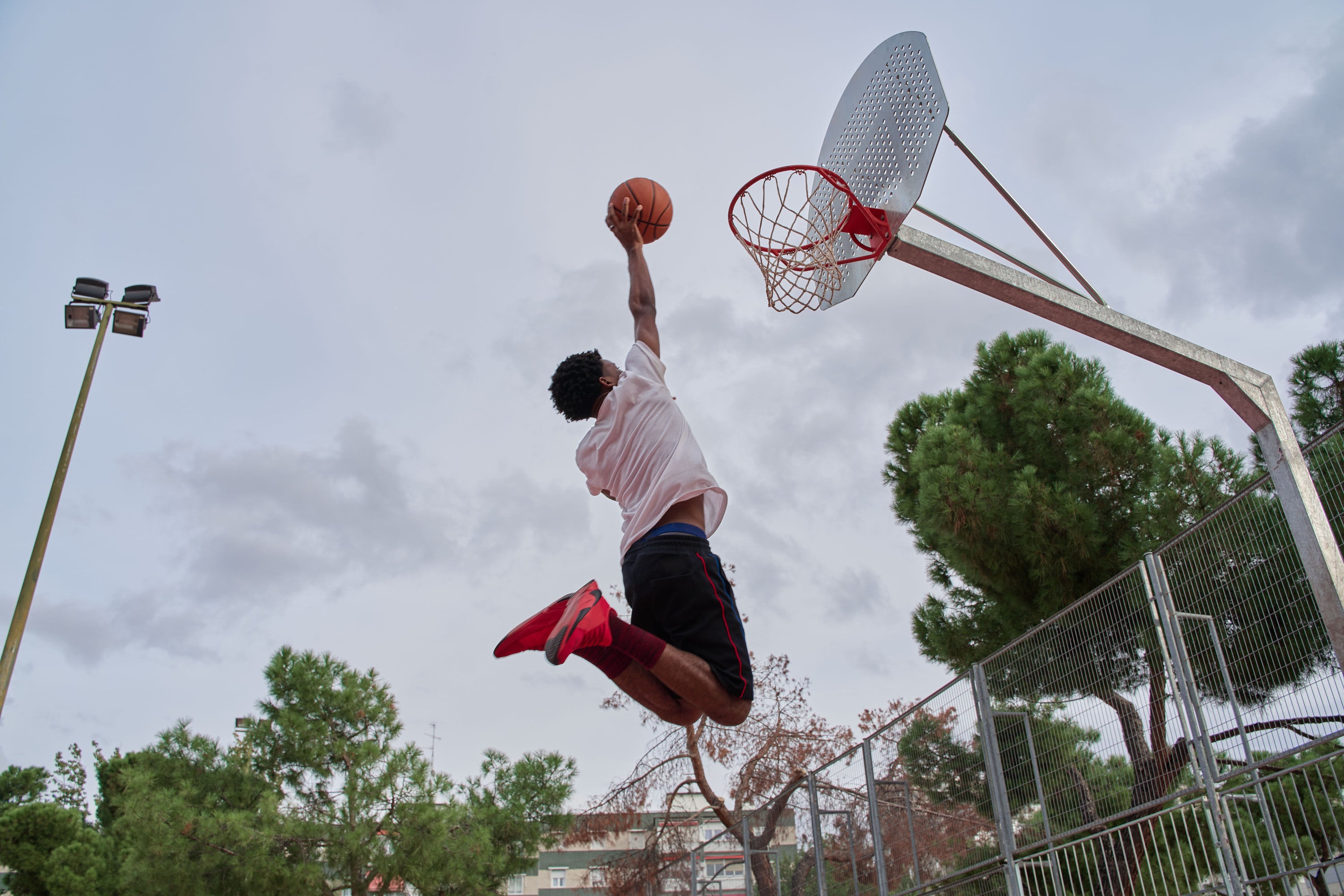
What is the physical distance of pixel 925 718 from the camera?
7.52 m

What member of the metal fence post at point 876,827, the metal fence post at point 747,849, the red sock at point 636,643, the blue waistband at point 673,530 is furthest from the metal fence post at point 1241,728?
the metal fence post at point 747,849

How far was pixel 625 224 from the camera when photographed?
14.7 feet

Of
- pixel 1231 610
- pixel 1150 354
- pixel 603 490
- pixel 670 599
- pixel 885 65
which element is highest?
pixel 885 65

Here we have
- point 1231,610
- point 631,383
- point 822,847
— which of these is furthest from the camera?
point 822,847

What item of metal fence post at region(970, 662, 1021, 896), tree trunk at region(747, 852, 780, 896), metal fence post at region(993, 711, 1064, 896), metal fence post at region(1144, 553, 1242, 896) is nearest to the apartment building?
tree trunk at region(747, 852, 780, 896)

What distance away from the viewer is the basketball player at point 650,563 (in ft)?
10.7

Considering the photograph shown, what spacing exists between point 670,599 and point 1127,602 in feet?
11.1

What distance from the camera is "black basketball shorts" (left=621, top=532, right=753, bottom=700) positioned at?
339 centimetres

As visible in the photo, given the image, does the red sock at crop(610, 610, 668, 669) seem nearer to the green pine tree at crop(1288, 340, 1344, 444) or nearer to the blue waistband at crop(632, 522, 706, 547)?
the blue waistband at crop(632, 522, 706, 547)

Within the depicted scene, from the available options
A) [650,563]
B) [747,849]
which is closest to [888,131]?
[650,563]

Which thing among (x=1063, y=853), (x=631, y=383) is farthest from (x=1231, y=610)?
(x=631, y=383)

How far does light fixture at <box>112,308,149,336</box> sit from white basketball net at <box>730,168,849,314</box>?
991 centimetres

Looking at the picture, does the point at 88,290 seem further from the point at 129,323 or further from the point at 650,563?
the point at 650,563

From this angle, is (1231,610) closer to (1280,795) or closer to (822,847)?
(1280,795)
